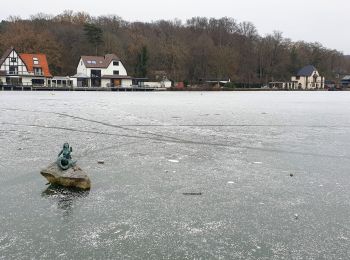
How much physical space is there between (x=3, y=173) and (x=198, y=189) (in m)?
3.28

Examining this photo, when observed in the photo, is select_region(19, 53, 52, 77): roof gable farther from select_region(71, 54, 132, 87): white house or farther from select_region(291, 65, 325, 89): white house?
select_region(291, 65, 325, 89): white house

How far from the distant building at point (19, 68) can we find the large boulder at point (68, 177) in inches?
2579

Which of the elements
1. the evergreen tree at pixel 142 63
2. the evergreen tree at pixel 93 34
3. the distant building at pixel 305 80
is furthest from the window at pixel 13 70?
the distant building at pixel 305 80

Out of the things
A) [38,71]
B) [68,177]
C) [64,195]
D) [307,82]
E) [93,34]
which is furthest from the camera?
[307,82]

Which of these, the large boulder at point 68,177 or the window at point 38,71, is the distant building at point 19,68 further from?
the large boulder at point 68,177

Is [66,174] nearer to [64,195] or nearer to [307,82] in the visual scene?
[64,195]

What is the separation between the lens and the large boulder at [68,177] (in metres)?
5.89

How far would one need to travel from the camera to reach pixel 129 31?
10031cm

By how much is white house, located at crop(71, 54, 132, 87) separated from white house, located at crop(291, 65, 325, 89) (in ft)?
171

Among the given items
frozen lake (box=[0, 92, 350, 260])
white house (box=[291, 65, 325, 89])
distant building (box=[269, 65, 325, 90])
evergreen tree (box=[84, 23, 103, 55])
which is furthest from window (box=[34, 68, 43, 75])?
white house (box=[291, 65, 325, 89])

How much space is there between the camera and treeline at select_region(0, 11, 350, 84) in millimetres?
79750

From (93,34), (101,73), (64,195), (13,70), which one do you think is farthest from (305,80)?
(64,195)

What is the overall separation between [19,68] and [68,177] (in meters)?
67.6

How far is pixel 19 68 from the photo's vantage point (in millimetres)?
67938
